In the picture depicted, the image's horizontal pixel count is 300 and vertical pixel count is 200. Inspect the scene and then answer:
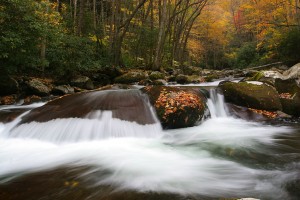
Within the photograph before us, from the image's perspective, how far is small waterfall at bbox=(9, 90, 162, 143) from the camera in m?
6.25

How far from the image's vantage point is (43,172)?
4402 millimetres

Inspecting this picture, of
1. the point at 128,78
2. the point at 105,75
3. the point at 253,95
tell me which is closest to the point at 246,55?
the point at 128,78

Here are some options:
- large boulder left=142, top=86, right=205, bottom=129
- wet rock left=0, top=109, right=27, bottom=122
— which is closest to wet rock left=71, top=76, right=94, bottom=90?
wet rock left=0, top=109, right=27, bottom=122

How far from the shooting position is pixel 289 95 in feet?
29.2

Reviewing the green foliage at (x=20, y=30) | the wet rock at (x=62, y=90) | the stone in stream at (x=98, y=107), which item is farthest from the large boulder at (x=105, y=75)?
the stone in stream at (x=98, y=107)

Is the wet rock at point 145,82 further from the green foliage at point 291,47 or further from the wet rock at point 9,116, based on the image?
the green foliage at point 291,47

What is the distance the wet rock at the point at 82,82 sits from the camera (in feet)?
42.9

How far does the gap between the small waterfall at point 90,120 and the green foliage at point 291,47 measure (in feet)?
52.8

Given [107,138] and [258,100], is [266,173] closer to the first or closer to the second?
[107,138]

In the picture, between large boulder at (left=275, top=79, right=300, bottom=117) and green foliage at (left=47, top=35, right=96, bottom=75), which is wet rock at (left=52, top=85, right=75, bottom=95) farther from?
large boulder at (left=275, top=79, right=300, bottom=117)

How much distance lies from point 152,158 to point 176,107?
7.64 feet

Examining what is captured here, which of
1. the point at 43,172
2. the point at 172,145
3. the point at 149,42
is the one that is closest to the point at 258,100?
the point at 172,145

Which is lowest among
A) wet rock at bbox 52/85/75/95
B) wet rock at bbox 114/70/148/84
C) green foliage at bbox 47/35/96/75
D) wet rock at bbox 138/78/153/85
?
wet rock at bbox 52/85/75/95

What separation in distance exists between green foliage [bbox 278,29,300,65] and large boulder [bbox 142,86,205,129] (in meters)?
15.1
